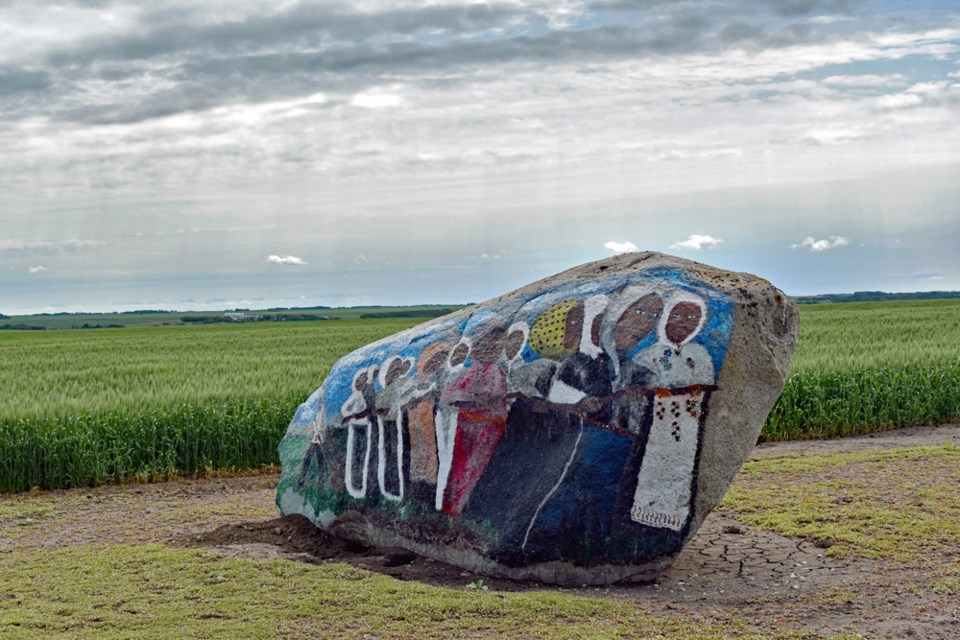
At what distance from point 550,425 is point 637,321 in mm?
990

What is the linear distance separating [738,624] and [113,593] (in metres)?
4.41

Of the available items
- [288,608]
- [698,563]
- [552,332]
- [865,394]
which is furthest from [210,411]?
[865,394]

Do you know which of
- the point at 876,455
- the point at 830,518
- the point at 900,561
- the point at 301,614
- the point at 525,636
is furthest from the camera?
the point at 876,455

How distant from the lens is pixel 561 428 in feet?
22.6

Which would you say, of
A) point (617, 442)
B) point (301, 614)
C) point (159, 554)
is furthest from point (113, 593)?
point (617, 442)

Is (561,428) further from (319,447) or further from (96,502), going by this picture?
(96,502)

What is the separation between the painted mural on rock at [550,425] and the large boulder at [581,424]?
11 millimetres

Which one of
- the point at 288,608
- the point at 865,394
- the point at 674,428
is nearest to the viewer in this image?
the point at 288,608

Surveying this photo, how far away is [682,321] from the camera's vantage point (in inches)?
265

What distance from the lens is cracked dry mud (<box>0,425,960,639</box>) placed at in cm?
621

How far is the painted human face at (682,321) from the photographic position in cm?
668

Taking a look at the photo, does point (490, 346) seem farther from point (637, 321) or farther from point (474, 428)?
point (637, 321)

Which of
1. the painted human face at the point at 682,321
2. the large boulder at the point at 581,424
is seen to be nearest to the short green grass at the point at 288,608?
the large boulder at the point at 581,424

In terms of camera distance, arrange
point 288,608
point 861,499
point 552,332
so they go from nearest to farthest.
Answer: point 288,608
point 552,332
point 861,499
